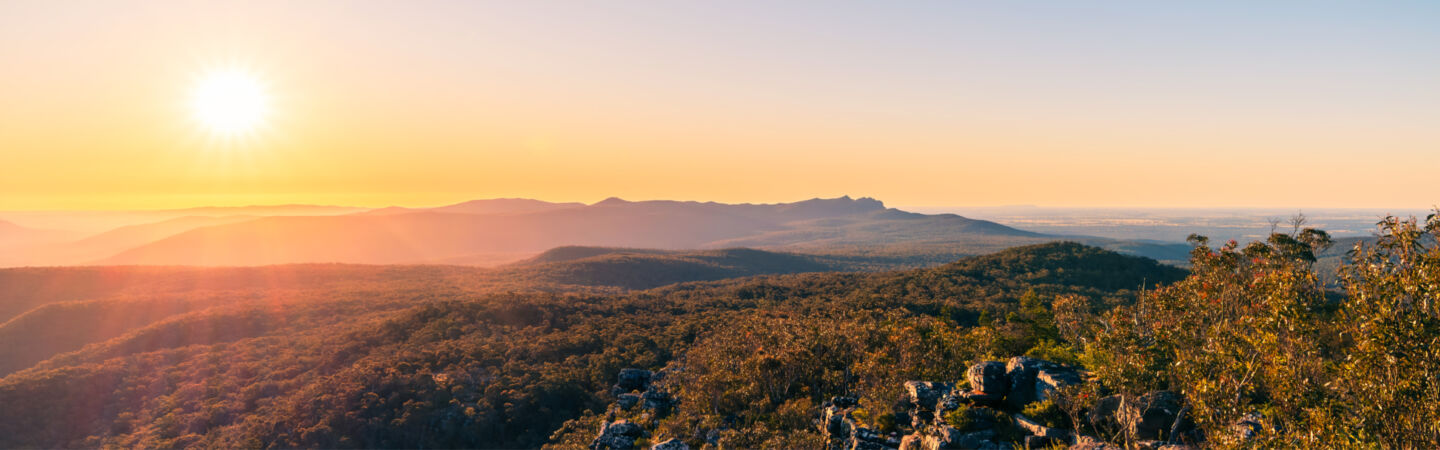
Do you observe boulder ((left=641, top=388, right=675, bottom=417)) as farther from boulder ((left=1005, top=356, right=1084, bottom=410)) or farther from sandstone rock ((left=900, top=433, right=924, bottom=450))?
boulder ((left=1005, top=356, right=1084, bottom=410))

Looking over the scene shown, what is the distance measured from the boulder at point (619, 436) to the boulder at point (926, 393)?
23.7 m

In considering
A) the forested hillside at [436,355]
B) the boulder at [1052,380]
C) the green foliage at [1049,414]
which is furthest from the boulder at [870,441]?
the forested hillside at [436,355]

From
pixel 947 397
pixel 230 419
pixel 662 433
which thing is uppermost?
pixel 947 397

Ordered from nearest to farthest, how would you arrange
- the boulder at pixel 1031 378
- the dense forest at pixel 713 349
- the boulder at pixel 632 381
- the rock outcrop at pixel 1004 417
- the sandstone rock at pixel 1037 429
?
1. the dense forest at pixel 713 349
2. the rock outcrop at pixel 1004 417
3. the sandstone rock at pixel 1037 429
4. the boulder at pixel 1031 378
5. the boulder at pixel 632 381

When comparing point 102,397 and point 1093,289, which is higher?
point 1093,289

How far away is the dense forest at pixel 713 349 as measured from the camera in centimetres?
1739

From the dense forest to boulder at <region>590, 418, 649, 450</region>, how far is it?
1.81 meters

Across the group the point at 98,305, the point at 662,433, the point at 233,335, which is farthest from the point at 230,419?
Result: the point at 98,305

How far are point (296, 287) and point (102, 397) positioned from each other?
243ft

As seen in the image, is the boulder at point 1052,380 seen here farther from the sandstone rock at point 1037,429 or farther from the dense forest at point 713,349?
the sandstone rock at point 1037,429

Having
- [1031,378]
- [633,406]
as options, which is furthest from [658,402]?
[1031,378]

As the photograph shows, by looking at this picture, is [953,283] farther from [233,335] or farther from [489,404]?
[233,335]

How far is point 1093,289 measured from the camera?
353ft

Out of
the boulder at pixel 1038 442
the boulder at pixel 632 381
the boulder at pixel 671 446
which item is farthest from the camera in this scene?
the boulder at pixel 632 381
